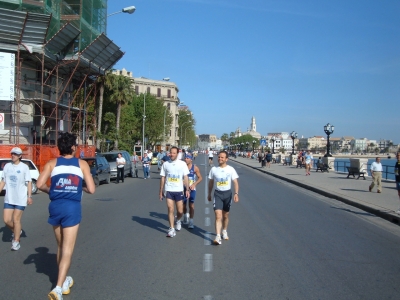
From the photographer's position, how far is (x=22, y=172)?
8.22 metres

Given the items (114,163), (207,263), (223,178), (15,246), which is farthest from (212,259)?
(114,163)

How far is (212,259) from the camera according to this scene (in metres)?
7.50

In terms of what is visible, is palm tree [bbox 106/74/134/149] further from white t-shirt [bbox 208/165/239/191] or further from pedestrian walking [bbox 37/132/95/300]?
pedestrian walking [bbox 37/132/95/300]

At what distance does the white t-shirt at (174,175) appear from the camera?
9250 millimetres

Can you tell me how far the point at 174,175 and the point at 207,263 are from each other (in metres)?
2.51

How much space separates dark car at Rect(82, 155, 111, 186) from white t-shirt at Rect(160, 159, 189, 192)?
12856 millimetres

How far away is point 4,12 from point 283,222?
23.3 meters

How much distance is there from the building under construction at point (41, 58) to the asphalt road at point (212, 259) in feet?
45.3

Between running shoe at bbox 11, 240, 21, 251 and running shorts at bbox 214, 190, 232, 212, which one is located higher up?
running shorts at bbox 214, 190, 232, 212

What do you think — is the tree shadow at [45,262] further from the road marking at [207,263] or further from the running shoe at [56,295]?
the road marking at [207,263]

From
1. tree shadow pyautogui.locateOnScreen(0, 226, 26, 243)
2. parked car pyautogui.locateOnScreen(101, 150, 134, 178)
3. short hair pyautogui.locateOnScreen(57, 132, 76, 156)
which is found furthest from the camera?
parked car pyautogui.locateOnScreen(101, 150, 134, 178)

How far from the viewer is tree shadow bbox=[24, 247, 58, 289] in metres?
6.49

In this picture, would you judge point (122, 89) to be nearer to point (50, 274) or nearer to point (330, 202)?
point (330, 202)

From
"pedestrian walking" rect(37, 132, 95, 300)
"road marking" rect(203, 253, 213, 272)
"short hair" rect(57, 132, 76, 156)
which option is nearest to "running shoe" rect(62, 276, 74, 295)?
"pedestrian walking" rect(37, 132, 95, 300)
